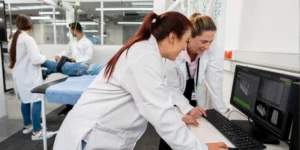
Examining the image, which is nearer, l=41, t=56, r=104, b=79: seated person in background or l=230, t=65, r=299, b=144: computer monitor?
l=230, t=65, r=299, b=144: computer monitor

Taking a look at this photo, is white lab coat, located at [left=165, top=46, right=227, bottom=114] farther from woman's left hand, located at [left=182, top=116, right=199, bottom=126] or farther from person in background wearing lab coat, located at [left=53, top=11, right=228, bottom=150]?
person in background wearing lab coat, located at [left=53, top=11, right=228, bottom=150]

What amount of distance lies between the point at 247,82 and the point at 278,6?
54 centimetres

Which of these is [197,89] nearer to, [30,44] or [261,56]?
[261,56]

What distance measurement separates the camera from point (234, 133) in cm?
93

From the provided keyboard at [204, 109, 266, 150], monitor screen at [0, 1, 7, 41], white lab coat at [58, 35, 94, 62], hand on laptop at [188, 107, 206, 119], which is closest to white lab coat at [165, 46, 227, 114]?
hand on laptop at [188, 107, 206, 119]

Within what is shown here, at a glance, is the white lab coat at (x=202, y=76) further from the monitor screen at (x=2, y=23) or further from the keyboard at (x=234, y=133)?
the monitor screen at (x=2, y=23)

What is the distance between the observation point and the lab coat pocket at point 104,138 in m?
0.83

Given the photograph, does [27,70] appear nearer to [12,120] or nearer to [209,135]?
[12,120]

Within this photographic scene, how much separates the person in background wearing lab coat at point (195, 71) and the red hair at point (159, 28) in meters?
0.44

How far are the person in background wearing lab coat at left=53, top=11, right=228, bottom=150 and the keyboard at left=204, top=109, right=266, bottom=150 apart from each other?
10 cm

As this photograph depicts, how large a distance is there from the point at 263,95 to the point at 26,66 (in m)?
2.44

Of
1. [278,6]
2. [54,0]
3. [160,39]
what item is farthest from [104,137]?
[54,0]

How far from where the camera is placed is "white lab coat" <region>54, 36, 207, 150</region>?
714 mm

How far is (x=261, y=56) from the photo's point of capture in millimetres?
1314
